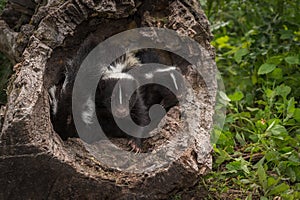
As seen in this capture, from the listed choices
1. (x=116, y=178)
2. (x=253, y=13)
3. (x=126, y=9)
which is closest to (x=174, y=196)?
(x=116, y=178)

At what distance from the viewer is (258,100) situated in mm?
4973

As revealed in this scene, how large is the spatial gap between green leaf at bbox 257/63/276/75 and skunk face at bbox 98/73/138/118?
1.02 m

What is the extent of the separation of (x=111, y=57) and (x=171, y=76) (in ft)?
1.90

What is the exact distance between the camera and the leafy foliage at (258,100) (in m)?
3.93

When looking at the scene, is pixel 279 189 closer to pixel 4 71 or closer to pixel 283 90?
pixel 283 90

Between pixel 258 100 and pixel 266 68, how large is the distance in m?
0.33

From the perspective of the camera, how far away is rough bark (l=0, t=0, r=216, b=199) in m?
3.16

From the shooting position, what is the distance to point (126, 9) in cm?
382

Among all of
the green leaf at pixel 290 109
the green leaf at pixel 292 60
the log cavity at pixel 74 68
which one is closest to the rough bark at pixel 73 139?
the log cavity at pixel 74 68

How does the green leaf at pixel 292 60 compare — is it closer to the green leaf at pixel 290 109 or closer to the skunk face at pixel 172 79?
the green leaf at pixel 290 109

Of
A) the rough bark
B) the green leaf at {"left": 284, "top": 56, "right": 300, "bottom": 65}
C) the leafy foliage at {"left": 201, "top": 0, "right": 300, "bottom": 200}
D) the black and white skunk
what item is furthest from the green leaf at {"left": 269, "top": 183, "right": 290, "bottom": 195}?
the green leaf at {"left": 284, "top": 56, "right": 300, "bottom": 65}

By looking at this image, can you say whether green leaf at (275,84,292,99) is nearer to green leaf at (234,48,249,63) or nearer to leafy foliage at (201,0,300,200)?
leafy foliage at (201,0,300,200)

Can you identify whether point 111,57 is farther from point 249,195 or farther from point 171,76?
point 249,195

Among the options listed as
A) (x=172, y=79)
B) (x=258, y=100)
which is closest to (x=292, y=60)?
(x=258, y=100)
